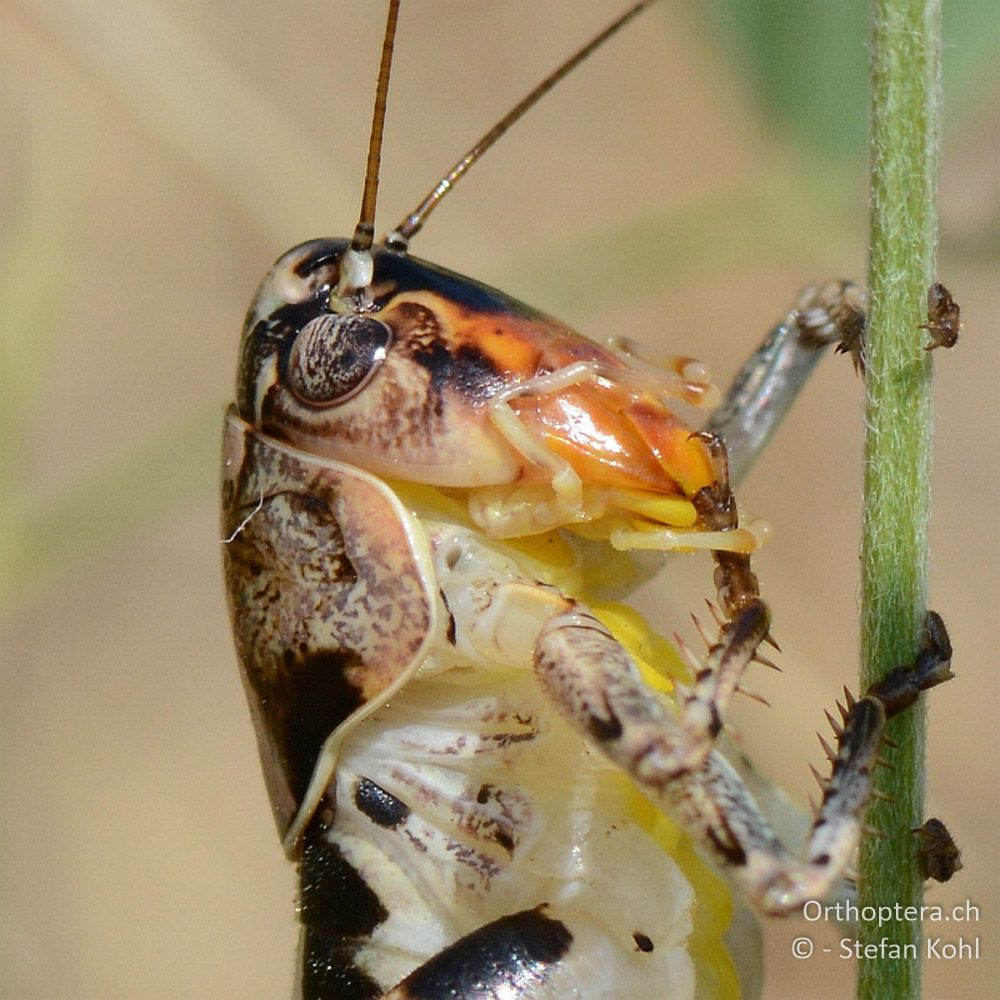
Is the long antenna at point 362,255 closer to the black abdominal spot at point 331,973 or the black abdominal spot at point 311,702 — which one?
the black abdominal spot at point 311,702

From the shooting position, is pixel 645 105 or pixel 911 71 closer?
pixel 911 71

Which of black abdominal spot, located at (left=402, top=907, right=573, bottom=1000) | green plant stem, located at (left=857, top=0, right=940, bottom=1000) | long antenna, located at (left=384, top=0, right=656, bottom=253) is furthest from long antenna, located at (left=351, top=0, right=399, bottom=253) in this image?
black abdominal spot, located at (left=402, top=907, right=573, bottom=1000)

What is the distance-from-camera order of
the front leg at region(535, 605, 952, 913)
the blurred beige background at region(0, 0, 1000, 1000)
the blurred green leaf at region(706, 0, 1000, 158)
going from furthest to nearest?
1. the blurred beige background at region(0, 0, 1000, 1000)
2. the blurred green leaf at region(706, 0, 1000, 158)
3. the front leg at region(535, 605, 952, 913)

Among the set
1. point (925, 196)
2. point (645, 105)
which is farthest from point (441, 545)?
point (645, 105)

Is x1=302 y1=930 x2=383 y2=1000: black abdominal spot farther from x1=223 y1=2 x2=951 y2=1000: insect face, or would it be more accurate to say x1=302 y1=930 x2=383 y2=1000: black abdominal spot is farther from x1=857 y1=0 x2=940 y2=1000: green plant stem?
x1=857 y1=0 x2=940 y2=1000: green plant stem

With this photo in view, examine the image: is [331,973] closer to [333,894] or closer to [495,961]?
[333,894]

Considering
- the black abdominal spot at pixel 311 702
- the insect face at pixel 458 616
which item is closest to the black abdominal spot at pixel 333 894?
the insect face at pixel 458 616

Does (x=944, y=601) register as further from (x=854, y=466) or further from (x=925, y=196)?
(x=925, y=196)
